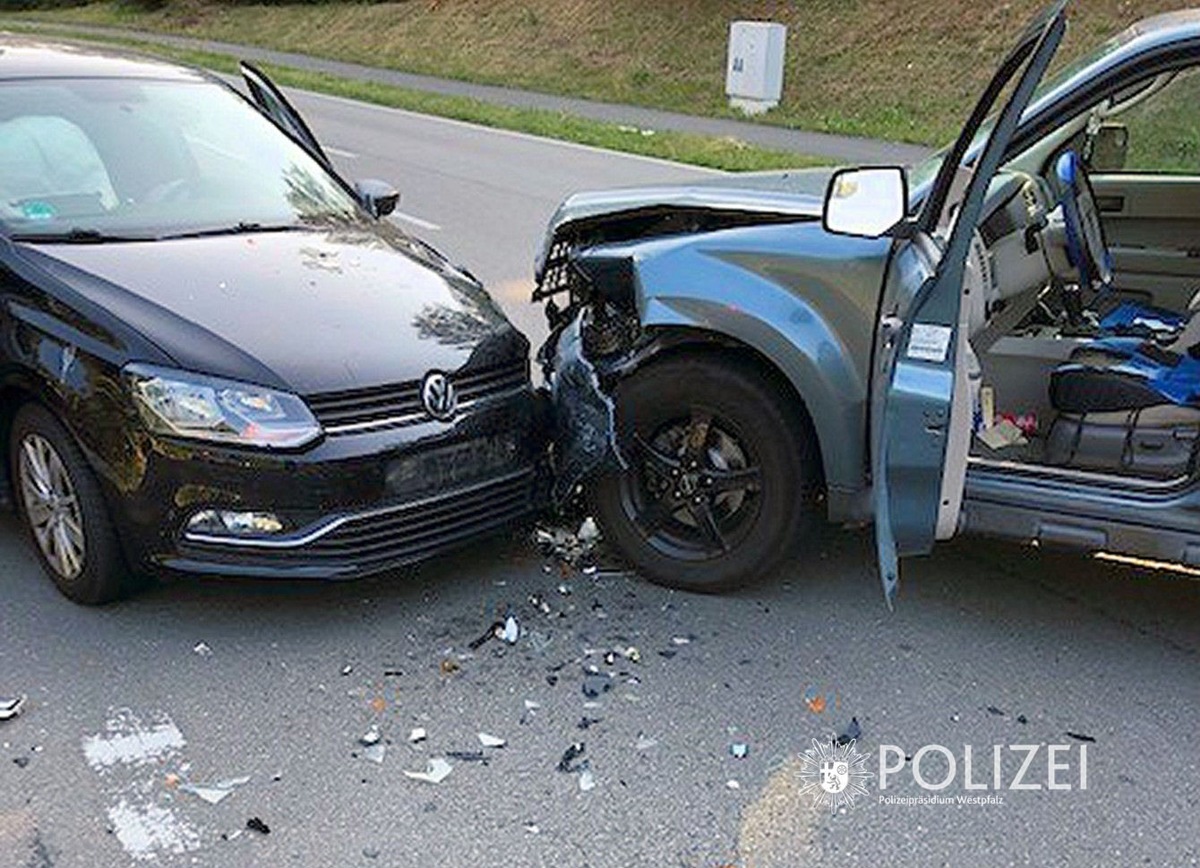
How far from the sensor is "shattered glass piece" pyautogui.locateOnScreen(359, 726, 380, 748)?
3.38m

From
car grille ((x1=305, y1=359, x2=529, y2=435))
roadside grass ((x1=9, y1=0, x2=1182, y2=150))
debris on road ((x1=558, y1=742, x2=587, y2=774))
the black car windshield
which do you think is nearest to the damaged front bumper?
car grille ((x1=305, y1=359, x2=529, y2=435))

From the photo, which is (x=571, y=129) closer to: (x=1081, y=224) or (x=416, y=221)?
(x=416, y=221)

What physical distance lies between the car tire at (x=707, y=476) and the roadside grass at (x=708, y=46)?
14.5m

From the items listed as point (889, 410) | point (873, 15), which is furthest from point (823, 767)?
point (873, 15)

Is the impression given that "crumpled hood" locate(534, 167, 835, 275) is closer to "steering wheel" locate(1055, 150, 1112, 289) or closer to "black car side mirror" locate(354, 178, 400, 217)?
"steering wheel" locate(1055, 150, 1112, 289)

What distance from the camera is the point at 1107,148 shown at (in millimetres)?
5074

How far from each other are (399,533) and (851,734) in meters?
1.49

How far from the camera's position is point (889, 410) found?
11.3 ft

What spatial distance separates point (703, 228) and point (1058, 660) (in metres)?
1.80

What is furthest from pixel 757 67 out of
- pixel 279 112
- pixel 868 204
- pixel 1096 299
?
pixel 868 204

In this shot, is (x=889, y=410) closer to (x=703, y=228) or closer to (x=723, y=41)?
(x=703, y=228)

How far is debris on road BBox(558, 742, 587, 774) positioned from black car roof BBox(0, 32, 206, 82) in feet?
11.1

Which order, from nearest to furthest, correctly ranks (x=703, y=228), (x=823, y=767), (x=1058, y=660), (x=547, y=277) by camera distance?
1. (x=823, y=767)
2. (x=1058, y=660)
3. (x=703, y=228)
4. (x=547, y=277)

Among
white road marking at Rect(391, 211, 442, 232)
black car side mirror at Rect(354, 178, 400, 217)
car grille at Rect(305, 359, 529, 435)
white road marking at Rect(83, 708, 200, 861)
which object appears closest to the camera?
white road marking at Rect(83, 708, 200, 861)
